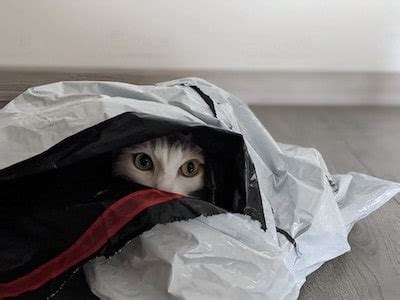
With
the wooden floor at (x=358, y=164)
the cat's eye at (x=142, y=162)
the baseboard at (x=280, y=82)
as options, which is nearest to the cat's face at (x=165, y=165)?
the cat's eye at (x=142, y=162)

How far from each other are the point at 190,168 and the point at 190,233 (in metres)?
0.16

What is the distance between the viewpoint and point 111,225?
0.77m

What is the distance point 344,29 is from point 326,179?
110 cm

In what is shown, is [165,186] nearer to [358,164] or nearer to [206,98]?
[206,98]

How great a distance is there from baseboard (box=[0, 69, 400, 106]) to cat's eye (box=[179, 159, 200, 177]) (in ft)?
3.60

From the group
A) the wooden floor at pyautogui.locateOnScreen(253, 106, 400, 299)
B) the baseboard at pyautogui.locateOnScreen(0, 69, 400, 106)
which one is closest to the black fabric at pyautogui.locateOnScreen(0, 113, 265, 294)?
the wooden floor at pyautogui.locateOnScreen(253, 106, 400, 299)

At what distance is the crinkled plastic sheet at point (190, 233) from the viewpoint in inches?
30.6

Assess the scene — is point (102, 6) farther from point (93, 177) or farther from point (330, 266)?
point (330, 266)

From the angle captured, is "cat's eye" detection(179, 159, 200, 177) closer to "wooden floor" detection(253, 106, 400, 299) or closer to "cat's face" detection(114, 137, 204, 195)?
"cat's face" detection(114, 137, 204, 195)

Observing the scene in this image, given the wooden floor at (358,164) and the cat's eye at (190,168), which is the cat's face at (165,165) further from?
the wooden floor at (358,164)

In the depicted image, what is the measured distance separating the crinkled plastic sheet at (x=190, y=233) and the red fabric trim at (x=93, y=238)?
6cm

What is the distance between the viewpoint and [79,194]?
0.82 metres

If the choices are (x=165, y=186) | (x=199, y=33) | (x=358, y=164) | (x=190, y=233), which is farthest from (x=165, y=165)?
(x=199, y=33)

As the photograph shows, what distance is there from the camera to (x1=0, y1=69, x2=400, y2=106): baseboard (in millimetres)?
1959
